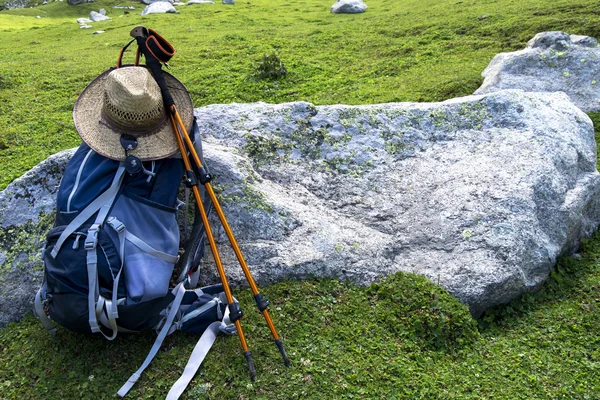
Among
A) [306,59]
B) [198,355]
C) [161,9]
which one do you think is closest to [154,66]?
[198,355]

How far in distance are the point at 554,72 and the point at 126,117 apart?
37.1 feet

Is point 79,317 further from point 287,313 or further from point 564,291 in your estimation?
point 564,291

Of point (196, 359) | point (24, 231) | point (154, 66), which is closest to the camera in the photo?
point (196, 359)

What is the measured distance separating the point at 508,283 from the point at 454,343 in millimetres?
Result: 1111

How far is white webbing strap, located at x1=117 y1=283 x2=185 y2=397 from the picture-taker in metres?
4.92

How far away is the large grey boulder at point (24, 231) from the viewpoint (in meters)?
5.98

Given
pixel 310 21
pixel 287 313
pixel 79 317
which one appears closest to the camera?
pixel 79 317

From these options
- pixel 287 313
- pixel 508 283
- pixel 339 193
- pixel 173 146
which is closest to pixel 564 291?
pixel 508 283

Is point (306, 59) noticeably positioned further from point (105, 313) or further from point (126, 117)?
point (105, 313)

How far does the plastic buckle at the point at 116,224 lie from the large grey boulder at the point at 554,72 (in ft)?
32.4

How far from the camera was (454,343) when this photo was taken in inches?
222

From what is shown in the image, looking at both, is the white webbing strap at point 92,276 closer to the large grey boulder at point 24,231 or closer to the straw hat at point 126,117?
the straw hat at point 126,117

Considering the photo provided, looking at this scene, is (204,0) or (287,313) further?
(204,0)

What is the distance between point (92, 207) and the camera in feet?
16.2
